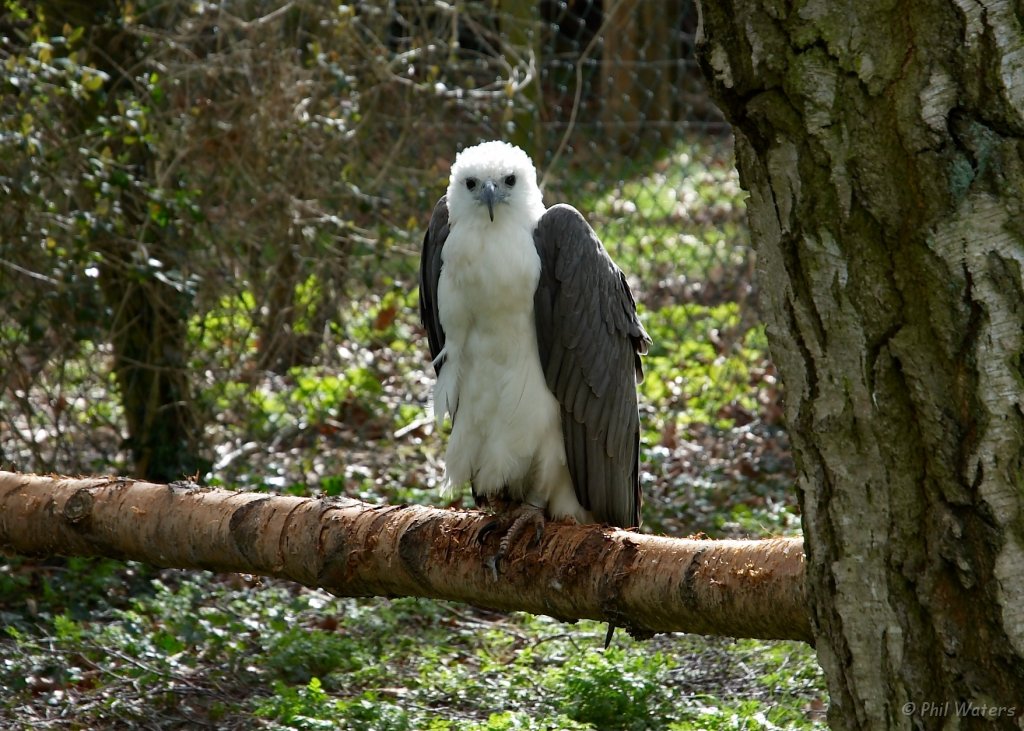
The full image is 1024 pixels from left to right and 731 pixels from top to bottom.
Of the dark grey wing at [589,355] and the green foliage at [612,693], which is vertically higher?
the dark grey wing at [589,355]

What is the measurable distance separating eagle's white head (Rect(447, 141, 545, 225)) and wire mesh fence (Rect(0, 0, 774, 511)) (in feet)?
5.04

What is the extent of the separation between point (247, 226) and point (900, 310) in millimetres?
4895

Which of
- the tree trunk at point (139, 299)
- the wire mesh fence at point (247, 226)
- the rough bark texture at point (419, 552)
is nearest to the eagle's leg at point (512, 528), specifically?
the rough bark texture at point (419, 552)

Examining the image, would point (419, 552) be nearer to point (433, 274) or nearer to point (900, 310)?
point (433, 274)

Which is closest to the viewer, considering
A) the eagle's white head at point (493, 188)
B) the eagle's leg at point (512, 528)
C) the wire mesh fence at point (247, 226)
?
the eagle's leg at point (512, 528)

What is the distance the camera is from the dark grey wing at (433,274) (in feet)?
13.9

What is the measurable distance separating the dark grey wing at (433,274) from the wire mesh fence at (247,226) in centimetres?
128

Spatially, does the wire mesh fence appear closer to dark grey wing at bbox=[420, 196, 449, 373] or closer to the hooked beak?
dark grey wing at bbox=[420, 196, 449, 373]

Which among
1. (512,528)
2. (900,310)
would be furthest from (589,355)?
(900,310)

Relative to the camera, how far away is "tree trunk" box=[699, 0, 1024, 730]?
1.72 m

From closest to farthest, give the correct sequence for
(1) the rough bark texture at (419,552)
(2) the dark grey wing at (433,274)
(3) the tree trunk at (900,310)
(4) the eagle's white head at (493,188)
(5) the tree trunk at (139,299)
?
1. (3) the tree trunk at (900,310)
2. (1) the rough bark texture at (419,552)
3. (4) the eagle's white head at (493,188)
4. (2) the dark grey wing at (433,274)
5. (5) the tree trunk at (139,299)

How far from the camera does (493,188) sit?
4.01 metres

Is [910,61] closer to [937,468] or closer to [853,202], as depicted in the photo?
[853,202]

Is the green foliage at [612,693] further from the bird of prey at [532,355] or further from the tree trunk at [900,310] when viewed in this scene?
the tree trunk at [900,310]
